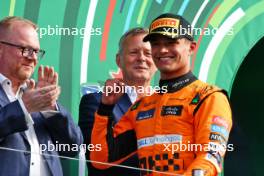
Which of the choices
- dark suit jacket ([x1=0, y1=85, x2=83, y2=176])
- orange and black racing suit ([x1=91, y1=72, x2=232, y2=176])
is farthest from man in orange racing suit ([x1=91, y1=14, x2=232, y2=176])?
dark suit jacket ([x1=0, y1=85, x2=83, y2=176])

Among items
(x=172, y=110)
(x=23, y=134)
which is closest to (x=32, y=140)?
(x=23, y=134)

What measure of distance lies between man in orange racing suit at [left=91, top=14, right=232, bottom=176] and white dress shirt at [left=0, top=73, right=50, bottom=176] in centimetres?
22

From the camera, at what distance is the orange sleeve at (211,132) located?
2.71 meters

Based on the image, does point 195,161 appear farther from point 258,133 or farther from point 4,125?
point 258,133

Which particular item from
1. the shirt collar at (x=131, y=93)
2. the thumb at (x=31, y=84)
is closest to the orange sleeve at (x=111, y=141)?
the thumb at (x=31, y=84)

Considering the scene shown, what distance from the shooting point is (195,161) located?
8.95 ft

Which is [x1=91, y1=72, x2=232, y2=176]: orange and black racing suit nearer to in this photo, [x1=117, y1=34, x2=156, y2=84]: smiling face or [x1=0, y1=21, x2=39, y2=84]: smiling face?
[x1=0, y1=21, x2=39, y2=84]: smiling face

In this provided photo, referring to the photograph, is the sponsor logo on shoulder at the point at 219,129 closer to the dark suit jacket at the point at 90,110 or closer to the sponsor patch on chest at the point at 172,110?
the sponsor patch on chest at the point at 172,110

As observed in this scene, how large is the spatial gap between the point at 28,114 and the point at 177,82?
603 millimetres

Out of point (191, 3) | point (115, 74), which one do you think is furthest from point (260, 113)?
point (115, 74)

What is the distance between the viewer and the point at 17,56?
3.25 meters

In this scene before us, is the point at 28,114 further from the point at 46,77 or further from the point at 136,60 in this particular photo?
the point at 136,60

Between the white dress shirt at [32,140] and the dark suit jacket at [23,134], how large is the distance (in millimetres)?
18

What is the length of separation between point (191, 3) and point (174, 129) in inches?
88.3
